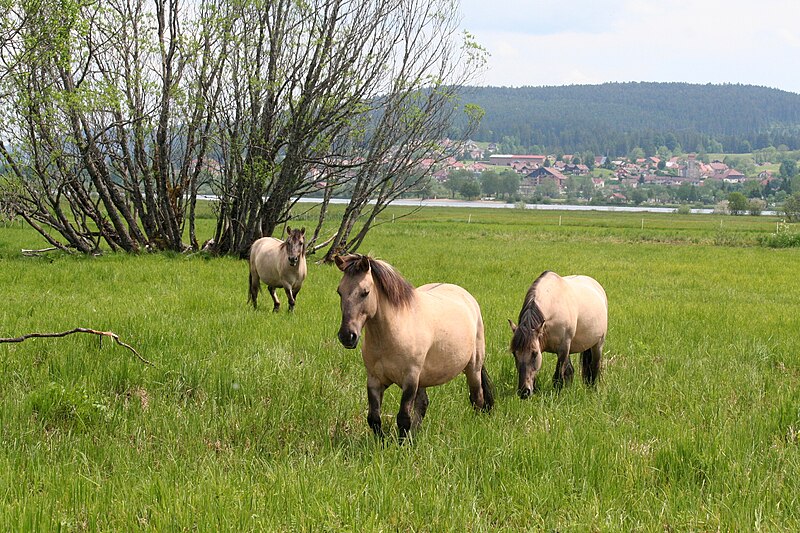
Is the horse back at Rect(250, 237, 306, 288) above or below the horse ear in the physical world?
below

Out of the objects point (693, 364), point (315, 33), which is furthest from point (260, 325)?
point (315, 33)

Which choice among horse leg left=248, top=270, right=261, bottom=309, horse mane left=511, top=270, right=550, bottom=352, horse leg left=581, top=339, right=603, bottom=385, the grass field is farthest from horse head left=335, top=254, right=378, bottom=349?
horse leg left=248, top=270, right=261, bottom=309

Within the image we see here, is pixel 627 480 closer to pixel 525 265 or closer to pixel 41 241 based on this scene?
pixel 525 265

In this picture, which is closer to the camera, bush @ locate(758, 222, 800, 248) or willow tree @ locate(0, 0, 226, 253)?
willow tree @ locate(0, 0, 226, 253)

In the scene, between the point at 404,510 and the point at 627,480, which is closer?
the point at 404,510

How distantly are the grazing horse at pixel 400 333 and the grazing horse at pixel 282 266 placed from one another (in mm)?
6586

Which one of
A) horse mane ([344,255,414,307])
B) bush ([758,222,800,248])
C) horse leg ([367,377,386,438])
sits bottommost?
bush ([758,222,800,248])

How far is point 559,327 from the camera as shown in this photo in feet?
23.7

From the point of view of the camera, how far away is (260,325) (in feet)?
34.4

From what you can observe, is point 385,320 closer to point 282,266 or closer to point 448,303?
point 448,303

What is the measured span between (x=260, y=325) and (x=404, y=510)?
6588mm

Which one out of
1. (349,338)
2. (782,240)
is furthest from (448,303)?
(782,240)

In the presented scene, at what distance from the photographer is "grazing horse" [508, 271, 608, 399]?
6.68m

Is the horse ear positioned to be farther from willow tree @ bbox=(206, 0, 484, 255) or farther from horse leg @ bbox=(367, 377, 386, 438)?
willow tree @ bbox=(206, 0, 484, 255)
